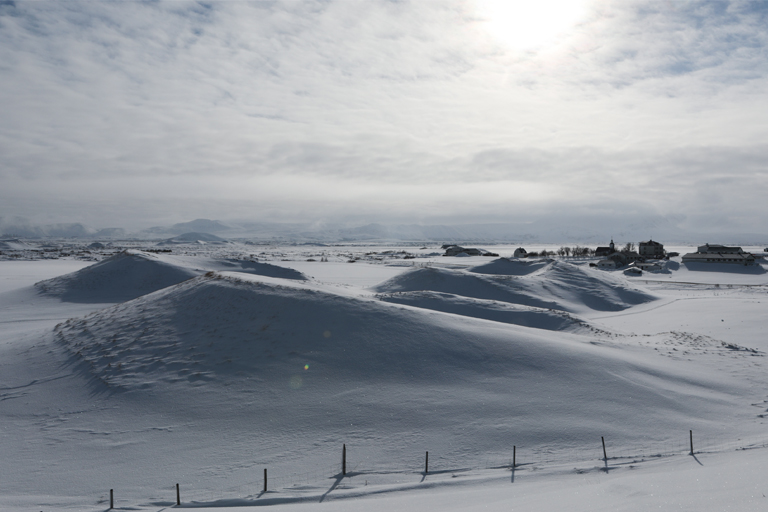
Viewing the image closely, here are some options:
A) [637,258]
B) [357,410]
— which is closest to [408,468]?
[357,410]

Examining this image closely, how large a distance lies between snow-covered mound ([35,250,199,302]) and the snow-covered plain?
53.1 feet

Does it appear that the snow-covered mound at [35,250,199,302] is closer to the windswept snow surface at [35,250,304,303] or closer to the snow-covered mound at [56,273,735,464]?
the windswept snow surface at [35,250,304,303]

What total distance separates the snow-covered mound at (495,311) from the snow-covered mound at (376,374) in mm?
7798

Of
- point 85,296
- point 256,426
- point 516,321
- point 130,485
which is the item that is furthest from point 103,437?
point 85,296

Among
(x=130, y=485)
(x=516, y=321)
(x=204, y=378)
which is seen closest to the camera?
(x=130, y=485)

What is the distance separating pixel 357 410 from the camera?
49.0 ft

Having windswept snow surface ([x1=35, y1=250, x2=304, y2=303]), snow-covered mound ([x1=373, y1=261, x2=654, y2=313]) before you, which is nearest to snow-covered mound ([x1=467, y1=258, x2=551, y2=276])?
snow-covered mound ([x1=373, y1=261, x2=654, y2=313])

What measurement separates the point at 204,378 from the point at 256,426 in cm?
441

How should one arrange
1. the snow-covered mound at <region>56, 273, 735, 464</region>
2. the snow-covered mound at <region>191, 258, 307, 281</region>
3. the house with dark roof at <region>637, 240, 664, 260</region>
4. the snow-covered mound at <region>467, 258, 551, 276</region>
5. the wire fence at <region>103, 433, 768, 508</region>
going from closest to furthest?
the wire fence at <region>103, 433, 768, 508</region>
the snow-covered mound at <region>56, 273, 735, 464</region>
the snow-covered mound at <region>191, 258, 307, 281</region>
the snow-covered mound at <region>467, 258, 551, 276</region>
the house with dark roof at <region>637, 240, 664, 260</region>

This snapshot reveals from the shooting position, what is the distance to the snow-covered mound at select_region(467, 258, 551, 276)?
66062 mm

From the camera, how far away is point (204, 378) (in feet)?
56.8

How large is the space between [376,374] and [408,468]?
581cm

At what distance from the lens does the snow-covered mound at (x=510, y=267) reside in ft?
217

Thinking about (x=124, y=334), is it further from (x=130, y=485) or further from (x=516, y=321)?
(x=516, y=321)
